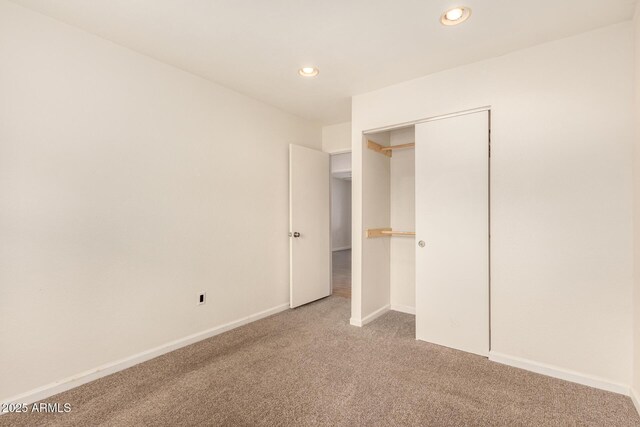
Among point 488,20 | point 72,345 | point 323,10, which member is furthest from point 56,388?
point 488,20

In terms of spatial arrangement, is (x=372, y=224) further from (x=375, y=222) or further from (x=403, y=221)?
(x=403, y=221)

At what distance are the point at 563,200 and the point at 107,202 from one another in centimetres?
335

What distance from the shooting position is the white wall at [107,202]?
1.86m

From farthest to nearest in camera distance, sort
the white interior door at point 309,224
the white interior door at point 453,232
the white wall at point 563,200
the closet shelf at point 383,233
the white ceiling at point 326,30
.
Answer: the white interior door at point 309,224 → the closet shelf at point 383,233 → the white interior door at point 453,232 → the white wall at point 563,200 → the white ceiling at point 326,30

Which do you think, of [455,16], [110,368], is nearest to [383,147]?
[455,16]

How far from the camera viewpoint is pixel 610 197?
202 centimetres

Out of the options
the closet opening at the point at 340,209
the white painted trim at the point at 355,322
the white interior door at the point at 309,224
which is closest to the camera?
the white painted trim at the point at 355,322

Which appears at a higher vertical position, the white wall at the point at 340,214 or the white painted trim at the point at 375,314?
the white wall at the point at 340,214

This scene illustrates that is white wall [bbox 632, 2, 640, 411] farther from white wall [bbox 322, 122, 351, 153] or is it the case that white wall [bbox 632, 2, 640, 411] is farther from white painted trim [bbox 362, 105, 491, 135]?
white wall [bbox 322, 122, 351, 153]

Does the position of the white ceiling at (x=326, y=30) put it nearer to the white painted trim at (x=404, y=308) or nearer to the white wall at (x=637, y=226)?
the white wall at (x=637, y=226)

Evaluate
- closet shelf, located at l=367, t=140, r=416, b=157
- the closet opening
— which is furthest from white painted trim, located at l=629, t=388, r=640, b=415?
the closet opening

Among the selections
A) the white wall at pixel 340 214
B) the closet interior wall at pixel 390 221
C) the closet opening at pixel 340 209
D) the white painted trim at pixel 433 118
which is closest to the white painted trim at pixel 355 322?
the closet interior wall at pixel 390 221

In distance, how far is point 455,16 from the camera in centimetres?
196

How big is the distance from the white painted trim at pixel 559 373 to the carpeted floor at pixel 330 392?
0.19 feet
